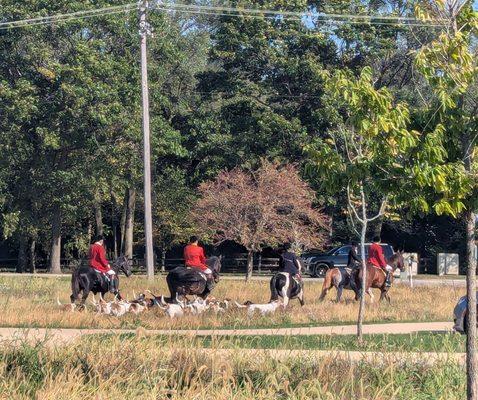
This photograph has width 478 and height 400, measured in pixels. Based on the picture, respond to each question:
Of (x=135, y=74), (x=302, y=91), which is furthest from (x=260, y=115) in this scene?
(x=135, y=74)

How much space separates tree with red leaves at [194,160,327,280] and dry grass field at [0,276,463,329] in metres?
10.1

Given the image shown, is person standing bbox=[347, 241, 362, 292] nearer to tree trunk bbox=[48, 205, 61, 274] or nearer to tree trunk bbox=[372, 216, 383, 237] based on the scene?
tree trunk bbox=[372, 216, 383, 237]

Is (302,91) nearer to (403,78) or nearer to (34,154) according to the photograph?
(403,78)

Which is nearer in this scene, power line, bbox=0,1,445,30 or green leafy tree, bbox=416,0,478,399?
green leafy tree, bbox=416,0,478,399

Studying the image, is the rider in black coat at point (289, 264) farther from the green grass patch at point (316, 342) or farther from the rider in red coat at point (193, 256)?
the green grass patch at point (316, 342)

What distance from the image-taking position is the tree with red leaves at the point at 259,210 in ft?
151

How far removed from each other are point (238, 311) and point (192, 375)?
11.2 m

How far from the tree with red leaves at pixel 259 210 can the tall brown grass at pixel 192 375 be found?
30986mm

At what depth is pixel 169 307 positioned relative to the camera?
2294 cm

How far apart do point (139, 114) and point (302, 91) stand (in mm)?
8701

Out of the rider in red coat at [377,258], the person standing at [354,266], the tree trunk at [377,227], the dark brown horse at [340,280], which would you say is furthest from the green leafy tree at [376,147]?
the tree trunk at [377,227]

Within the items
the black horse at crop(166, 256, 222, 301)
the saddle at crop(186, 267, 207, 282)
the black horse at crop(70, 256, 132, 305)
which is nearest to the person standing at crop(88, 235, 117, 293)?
the black horse at crop(70, 256, 132, 305)

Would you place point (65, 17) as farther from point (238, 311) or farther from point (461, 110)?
point (461, 110)

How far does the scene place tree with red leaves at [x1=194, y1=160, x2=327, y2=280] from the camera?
1807 inches
